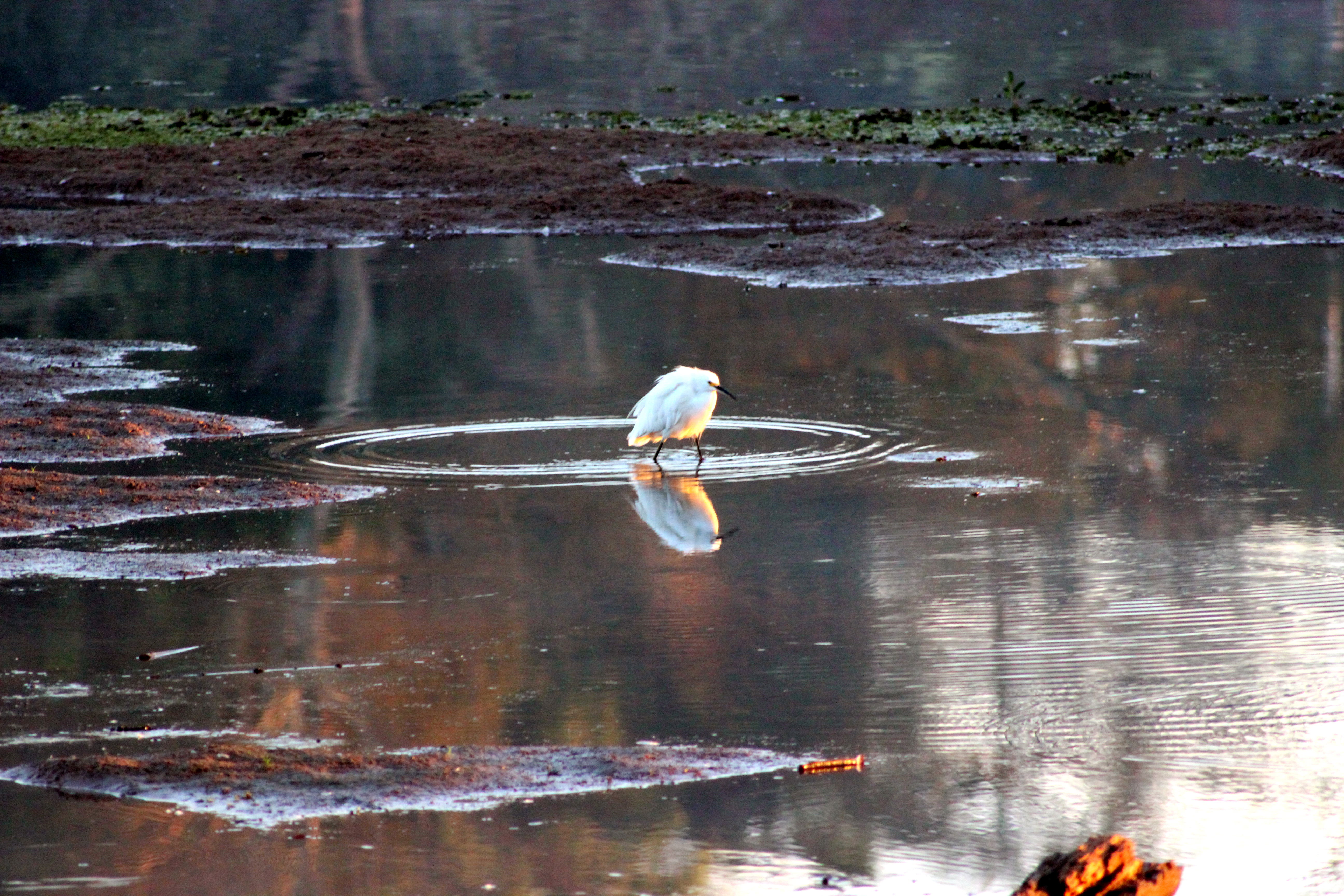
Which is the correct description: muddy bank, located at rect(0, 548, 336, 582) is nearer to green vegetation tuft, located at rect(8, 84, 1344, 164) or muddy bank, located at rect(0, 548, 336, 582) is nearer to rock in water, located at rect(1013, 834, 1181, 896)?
rock in water, located at rect(1013, 834, 1181, 896)

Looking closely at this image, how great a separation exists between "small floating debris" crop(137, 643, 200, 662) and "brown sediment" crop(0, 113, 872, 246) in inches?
535

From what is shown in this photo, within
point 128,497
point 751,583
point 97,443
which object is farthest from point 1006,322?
point 128,497

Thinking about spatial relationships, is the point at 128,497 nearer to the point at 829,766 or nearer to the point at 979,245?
the point at 829,766

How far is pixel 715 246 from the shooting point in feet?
63.8

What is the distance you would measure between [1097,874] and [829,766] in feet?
5.14

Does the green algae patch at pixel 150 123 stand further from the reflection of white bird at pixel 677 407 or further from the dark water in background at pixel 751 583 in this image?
the reflection of white bird at pixel 677 407

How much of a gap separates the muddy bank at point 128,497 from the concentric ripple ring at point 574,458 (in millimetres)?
534

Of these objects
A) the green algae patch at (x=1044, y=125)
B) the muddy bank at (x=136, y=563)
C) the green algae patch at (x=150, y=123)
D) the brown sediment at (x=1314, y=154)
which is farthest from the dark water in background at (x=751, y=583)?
the green algae patch at (x=150, y=123)

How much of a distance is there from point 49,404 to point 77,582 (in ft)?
13.7

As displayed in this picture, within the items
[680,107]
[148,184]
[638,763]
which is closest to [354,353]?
[638,763]

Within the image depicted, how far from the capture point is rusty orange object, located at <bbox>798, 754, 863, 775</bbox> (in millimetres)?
6238

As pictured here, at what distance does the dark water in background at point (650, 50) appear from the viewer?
3766cm

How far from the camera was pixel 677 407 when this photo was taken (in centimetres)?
1098

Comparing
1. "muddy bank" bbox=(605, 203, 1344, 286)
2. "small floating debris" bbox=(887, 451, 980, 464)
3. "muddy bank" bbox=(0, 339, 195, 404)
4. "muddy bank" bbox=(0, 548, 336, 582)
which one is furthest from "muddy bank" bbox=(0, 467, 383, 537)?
"muddy bank" bbox=(605, 203, 1344, 286)
